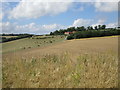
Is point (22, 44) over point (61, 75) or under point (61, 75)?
over

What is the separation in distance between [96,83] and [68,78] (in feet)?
2.75

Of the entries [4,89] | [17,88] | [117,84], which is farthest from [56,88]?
[117,84]

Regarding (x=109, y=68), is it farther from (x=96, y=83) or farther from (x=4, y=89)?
(x=4, y=89)

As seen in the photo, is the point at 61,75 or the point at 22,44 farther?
the point at 22,44

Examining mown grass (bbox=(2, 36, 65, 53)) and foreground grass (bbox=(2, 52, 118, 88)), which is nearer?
foreground grass (bbox=(2, 52, 118, 88))

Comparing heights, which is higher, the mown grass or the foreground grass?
the mown grass

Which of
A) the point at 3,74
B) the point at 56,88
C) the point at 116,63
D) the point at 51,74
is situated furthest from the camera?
the point at 116,63

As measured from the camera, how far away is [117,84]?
4.50 metres

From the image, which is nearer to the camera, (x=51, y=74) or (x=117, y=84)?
(x=117, y=84)

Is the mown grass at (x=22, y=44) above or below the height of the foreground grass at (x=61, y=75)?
above

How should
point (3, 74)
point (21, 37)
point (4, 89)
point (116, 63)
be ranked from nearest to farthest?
point (4, 89) < point (3, 74) < point (116, 63) < point (21, 37)

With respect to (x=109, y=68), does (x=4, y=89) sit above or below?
below

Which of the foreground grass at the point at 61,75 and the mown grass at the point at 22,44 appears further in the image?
the mown grass at the point at 22,44

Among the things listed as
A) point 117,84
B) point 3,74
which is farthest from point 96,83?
point 3,74
